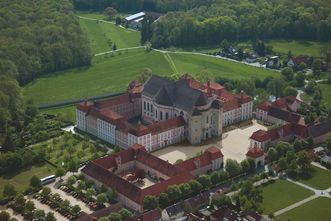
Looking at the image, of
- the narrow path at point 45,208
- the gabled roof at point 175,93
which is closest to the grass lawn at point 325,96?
the gabled roof at point 175,93

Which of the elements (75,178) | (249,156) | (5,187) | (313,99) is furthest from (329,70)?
(5,187)

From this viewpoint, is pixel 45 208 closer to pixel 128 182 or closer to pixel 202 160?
pixel 128 182

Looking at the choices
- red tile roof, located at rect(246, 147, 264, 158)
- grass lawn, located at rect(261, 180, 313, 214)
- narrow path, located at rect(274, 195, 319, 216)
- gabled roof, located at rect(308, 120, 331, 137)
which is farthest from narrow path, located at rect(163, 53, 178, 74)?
narrow path, located at rect(274, 195, 319, 216)

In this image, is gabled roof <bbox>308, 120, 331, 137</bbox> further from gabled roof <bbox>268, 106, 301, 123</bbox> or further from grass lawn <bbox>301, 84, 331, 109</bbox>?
grass lawn <bbox>301, 84, 331, 109</bbox>

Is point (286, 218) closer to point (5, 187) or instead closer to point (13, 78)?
point (5, 187)

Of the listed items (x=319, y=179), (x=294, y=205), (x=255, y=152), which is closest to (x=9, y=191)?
(x=255, y=152)

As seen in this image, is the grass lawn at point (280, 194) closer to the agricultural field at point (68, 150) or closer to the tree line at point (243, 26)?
the agricultural field at point (68, 150)
